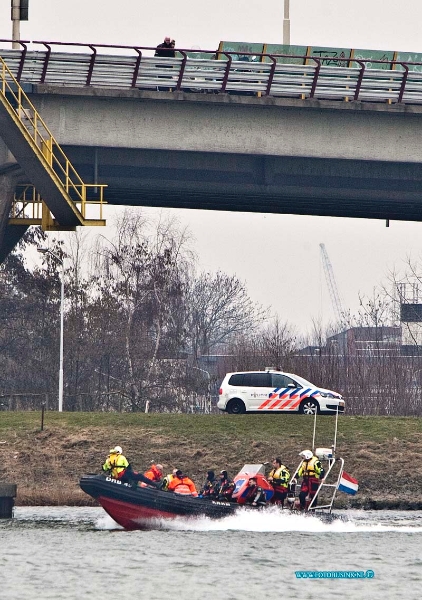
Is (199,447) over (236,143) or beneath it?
beneath

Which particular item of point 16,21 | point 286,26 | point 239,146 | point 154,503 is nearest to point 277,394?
point 239,146

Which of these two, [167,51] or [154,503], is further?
[167,51]

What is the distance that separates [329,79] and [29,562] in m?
19.0

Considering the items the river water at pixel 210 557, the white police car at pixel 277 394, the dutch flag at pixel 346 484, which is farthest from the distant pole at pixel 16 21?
the dutch flag at pixel 346 484

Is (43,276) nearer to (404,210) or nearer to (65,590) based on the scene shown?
(404,210)

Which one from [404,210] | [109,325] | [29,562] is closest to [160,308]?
[109,325]

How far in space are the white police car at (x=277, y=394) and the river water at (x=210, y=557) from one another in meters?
9.34

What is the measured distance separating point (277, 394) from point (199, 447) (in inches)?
153

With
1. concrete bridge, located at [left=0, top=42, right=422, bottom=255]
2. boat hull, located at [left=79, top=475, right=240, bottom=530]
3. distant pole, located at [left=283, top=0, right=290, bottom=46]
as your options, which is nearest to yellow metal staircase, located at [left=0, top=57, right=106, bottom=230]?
concrete bridge, located at [left=0, top=42, right=422, bottom=255]

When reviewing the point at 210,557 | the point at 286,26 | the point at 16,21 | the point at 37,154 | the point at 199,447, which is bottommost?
the point at 210,557

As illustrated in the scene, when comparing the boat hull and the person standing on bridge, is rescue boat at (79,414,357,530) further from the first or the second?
the person standing on bridge

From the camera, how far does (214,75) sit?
44.3 meters

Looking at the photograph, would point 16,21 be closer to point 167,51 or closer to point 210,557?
point 167,51

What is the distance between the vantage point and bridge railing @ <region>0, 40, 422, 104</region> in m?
43.7
